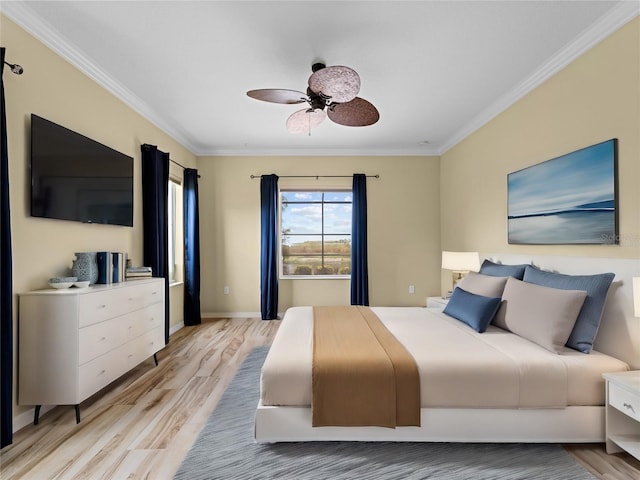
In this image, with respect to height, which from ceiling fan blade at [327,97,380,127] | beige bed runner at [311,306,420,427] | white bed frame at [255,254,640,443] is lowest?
white bed frame at [255,254,640,443]

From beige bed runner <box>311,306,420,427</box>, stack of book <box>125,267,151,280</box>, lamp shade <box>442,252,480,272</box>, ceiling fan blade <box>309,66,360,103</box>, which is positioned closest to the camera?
beige bed runner <box>311,306,420,427</box>

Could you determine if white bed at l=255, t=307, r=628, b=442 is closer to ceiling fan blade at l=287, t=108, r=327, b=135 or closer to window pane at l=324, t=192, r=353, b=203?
ceiling fan blade at l=287, t=108, r=327, b=135

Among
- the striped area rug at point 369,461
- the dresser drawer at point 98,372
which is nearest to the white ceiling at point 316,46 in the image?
the dresser drawer at point 98,372

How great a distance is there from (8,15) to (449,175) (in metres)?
4.77

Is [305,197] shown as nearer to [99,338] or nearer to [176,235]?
[176,235]

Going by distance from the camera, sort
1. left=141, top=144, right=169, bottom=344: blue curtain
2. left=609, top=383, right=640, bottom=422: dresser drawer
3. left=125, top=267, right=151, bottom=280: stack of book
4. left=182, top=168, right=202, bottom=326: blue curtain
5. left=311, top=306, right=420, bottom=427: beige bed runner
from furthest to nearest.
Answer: left=182, top=168, right=202, bottom=326: blue curtain, left=141, top=144, right=169, bottom=344: blue curtain, left=125, top=267, right=151, bottom=280: stack of book, left=311, top=306, right=420, bottom=427: beige bed runner, left=609, top=383, right=640, bottom=422: dresser drawer

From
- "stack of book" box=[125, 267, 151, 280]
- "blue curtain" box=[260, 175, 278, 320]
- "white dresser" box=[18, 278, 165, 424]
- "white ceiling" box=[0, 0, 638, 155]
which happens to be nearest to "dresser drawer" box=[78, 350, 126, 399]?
"white dresser" box=[18, 278, 165, 424]

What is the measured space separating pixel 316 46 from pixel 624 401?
2.89m

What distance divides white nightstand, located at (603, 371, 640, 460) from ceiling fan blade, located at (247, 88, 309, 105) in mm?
2656

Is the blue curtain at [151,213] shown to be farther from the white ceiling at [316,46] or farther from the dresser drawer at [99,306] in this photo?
the dresser drawer at [99,306]

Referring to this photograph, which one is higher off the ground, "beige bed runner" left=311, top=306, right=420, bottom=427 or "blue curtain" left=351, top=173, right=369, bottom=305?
"blue curtain" left=351, top=173, right=369, bottom=305

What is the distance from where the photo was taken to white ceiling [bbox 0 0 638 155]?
2125 mm

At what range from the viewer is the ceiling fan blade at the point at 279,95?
250cm

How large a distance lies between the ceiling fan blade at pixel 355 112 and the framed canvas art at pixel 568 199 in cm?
150
